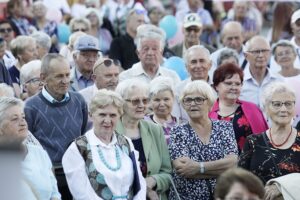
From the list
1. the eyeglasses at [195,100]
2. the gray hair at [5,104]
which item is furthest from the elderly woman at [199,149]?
the gray hair at [5,104]

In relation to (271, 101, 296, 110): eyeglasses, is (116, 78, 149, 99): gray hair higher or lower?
higher

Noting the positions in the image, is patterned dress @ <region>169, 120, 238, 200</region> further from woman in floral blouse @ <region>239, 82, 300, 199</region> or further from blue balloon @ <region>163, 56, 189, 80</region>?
blue balloon @ <region>163, 56, 189, 80</region>

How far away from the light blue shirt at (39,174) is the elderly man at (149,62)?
3110mm

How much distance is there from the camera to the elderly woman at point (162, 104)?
7156 mm

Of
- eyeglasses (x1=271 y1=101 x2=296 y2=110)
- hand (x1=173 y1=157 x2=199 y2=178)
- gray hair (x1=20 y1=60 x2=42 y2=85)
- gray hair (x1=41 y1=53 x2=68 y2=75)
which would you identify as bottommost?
hand (x1=173 y1=157 x2=199 y2=178)

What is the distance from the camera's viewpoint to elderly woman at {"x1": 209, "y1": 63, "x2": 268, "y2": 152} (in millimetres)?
7176

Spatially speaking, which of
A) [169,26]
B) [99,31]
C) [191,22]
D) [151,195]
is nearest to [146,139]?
[151,195]

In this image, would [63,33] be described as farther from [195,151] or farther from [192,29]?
[195,151]

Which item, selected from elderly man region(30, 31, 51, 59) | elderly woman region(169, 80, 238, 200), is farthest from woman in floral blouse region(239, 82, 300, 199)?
elderly man region(30, 31, 51, 59)

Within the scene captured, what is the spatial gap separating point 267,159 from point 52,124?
1.82m

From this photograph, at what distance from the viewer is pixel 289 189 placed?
545cm

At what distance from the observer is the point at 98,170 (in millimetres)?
5699

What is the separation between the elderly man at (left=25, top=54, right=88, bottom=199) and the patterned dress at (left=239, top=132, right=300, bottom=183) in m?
1.47

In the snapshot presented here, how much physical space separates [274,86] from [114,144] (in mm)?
1636
